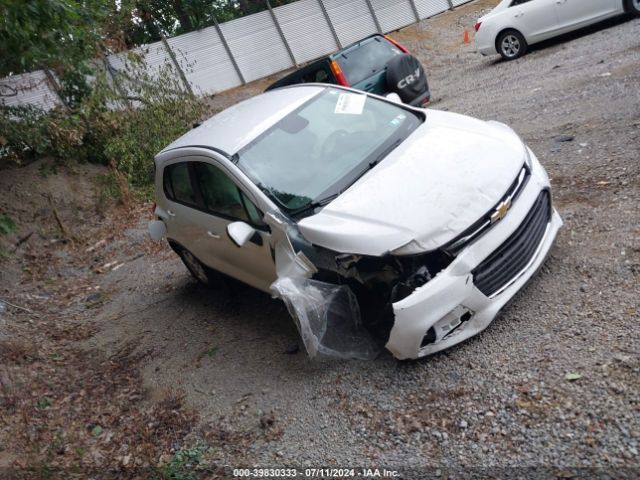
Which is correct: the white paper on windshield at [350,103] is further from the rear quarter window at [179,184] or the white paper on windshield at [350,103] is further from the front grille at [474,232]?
the front grille at [474,232]

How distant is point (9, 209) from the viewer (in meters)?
10.9

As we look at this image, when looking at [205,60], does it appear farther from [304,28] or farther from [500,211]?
[500,211]

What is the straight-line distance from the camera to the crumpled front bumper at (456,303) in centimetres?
373

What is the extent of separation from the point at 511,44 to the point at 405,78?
423 cm

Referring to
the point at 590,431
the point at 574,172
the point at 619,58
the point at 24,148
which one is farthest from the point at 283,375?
the point at 24,148

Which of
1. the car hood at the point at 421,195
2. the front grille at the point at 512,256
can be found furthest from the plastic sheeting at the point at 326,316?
the front grille at the point at 512,256

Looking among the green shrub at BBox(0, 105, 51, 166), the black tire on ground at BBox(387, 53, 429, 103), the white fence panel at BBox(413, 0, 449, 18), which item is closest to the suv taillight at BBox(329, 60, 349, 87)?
the black tire on ground at BBox(387, 53, 429, 103)

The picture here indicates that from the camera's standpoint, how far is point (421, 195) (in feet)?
13.4

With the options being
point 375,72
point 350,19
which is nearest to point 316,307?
point 375,72

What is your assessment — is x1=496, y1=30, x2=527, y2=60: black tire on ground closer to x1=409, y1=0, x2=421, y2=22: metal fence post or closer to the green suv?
the green suv

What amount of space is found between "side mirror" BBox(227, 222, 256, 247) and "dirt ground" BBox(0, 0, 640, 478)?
1031 mm

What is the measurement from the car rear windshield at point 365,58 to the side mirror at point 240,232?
6.31 m

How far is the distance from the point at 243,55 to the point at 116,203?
40.9 feet

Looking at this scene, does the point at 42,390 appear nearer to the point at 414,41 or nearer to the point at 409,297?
the point at 409,297
